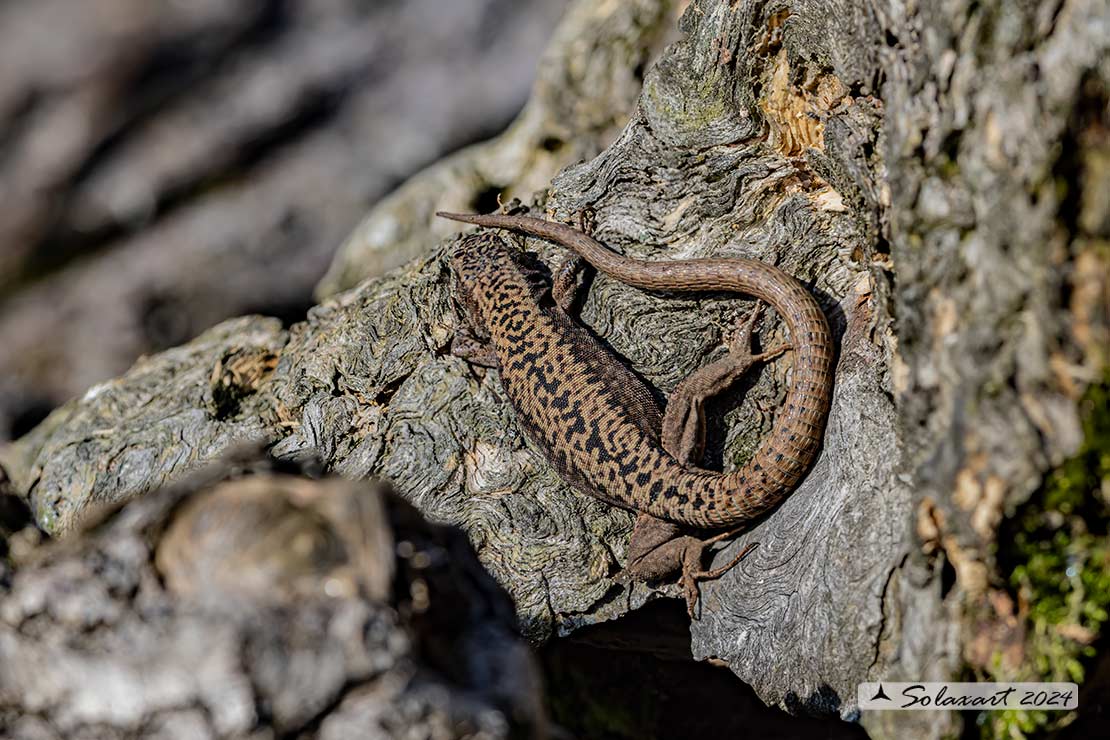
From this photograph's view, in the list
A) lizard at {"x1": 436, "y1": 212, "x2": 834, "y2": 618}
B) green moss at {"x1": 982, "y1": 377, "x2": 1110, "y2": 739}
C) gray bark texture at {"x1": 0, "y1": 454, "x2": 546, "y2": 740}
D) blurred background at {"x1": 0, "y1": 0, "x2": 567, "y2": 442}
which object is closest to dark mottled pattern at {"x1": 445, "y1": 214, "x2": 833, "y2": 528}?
lizard at {"x1": 436, "y1": 212, "x2": 834, "y2": 618}

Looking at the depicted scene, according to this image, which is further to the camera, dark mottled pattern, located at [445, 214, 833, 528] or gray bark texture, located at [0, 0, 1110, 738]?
dark mottled pattern, located at [445, 214, 833, 528]

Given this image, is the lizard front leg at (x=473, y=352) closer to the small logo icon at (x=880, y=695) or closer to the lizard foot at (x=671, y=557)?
the lizard foot at (x=671, y=557)

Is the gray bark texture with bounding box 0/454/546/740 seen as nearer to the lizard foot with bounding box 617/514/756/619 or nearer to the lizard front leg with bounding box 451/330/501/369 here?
the lizard foot with bounding box 617/514/756/619

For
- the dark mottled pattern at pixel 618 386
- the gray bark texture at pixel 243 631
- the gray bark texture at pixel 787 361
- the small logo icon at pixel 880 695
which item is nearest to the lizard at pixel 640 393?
the dark mottled pattern at pixel 618 386

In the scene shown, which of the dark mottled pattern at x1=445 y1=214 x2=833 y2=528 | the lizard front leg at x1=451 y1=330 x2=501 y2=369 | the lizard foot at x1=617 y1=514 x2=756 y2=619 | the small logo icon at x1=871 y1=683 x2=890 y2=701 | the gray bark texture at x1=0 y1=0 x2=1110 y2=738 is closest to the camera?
the gray bark texture at x1=0 y1=0 x2=1110 y2=738

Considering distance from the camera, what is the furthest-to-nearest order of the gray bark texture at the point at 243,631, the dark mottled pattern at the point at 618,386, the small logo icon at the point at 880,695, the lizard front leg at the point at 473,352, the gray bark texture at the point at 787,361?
the lizard front leg at the point at 473,352
the dark mottled pattern at the point at 618,386
the small logo icon at the point at 880,695
the gray bark texture at the point at 787,361
the gray bark texture at the point at 243,631

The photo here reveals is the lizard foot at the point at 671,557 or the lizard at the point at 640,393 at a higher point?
the lizard at the point at 640,393

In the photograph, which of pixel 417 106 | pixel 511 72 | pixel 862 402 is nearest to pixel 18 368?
pixel 417 106
